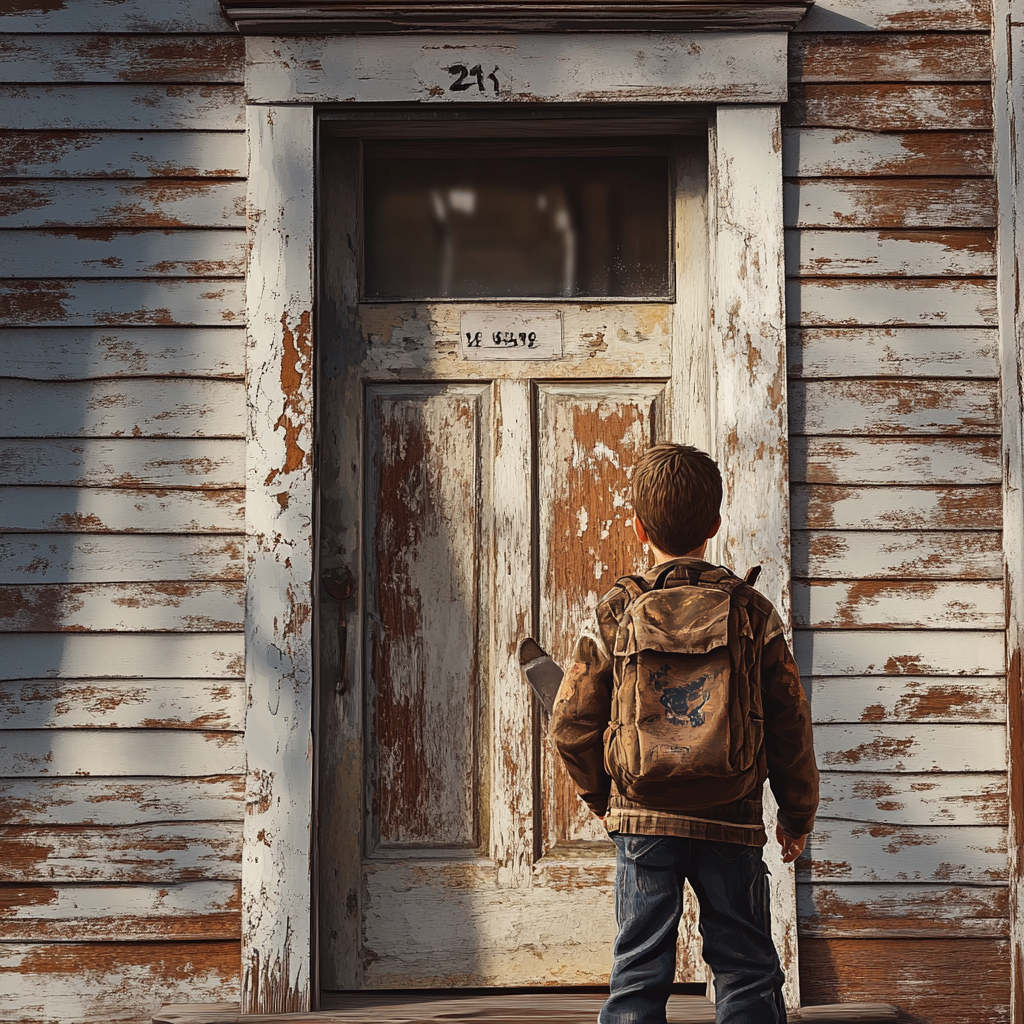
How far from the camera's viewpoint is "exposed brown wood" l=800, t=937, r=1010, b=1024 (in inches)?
113

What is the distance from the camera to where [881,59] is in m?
3.02

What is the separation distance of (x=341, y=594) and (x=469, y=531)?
419 millimetres

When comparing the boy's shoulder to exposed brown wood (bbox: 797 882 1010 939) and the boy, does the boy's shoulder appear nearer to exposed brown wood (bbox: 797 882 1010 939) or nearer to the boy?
the boy

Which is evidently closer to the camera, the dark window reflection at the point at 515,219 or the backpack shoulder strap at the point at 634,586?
the backpack shoulder strap at the point at 634,586

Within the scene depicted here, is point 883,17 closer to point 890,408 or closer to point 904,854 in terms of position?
point 890,408

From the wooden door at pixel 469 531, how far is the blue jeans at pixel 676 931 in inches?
45.3

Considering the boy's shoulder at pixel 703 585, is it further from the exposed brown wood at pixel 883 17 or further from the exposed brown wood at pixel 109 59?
the exposed brown wood at pixel 109 59

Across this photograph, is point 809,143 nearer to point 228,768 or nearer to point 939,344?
point 939,344

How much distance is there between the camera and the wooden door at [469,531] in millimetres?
3010

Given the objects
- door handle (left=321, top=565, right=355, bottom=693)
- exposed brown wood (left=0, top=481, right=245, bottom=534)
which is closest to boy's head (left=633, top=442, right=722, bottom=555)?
door handle (left=321, top=565, right=355, bottom=693)

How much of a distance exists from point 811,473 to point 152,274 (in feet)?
6.42

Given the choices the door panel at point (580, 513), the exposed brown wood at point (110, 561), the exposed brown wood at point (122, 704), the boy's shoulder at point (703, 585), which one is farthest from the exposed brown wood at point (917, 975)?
the exposed brown wood at point (110, 561)

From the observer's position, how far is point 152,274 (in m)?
2.97

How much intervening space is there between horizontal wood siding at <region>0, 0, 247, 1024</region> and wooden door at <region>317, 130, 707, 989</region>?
317mm
